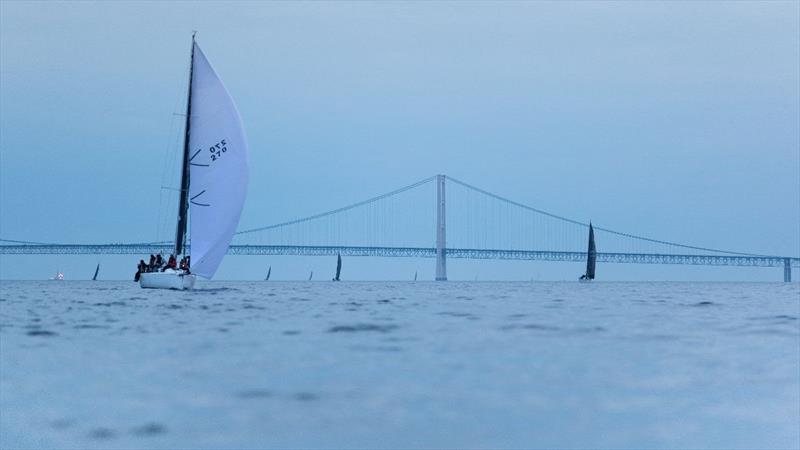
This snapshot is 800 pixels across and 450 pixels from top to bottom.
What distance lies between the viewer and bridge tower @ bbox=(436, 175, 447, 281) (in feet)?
331

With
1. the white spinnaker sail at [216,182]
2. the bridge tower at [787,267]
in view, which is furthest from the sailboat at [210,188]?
the bridge tower at [787,267]

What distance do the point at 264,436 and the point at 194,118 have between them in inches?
1279

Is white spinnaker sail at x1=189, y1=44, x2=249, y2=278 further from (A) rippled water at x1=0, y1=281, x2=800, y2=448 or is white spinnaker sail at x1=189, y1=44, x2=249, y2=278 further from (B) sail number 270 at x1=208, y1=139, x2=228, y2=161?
(A) rippled water at x1=0, y1=281, x2=800, y2=448

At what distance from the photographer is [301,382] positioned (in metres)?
8.59

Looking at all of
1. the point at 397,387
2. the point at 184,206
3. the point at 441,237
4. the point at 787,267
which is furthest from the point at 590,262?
the point at 397,387

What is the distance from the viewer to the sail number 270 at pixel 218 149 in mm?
36062

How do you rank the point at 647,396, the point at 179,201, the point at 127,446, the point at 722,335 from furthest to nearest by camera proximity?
the point at 179,201 → the point at 722,335 → the point at 647,396 → the point at 127,446

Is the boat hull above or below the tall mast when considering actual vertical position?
below

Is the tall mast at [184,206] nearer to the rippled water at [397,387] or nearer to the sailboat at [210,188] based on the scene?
the sailboat at [210,188]

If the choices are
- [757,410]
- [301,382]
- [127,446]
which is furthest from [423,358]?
[127,446]

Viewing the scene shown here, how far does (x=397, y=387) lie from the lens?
27.5 feet

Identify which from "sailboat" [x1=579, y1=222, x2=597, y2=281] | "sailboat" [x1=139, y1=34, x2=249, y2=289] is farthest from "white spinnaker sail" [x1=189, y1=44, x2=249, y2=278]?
"sailboat" [x1=579, y1=222, x2=597, y2=281]

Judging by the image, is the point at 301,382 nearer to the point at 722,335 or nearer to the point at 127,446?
the point at 127,446

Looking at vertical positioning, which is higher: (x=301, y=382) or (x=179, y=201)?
(x=179, y=201)
